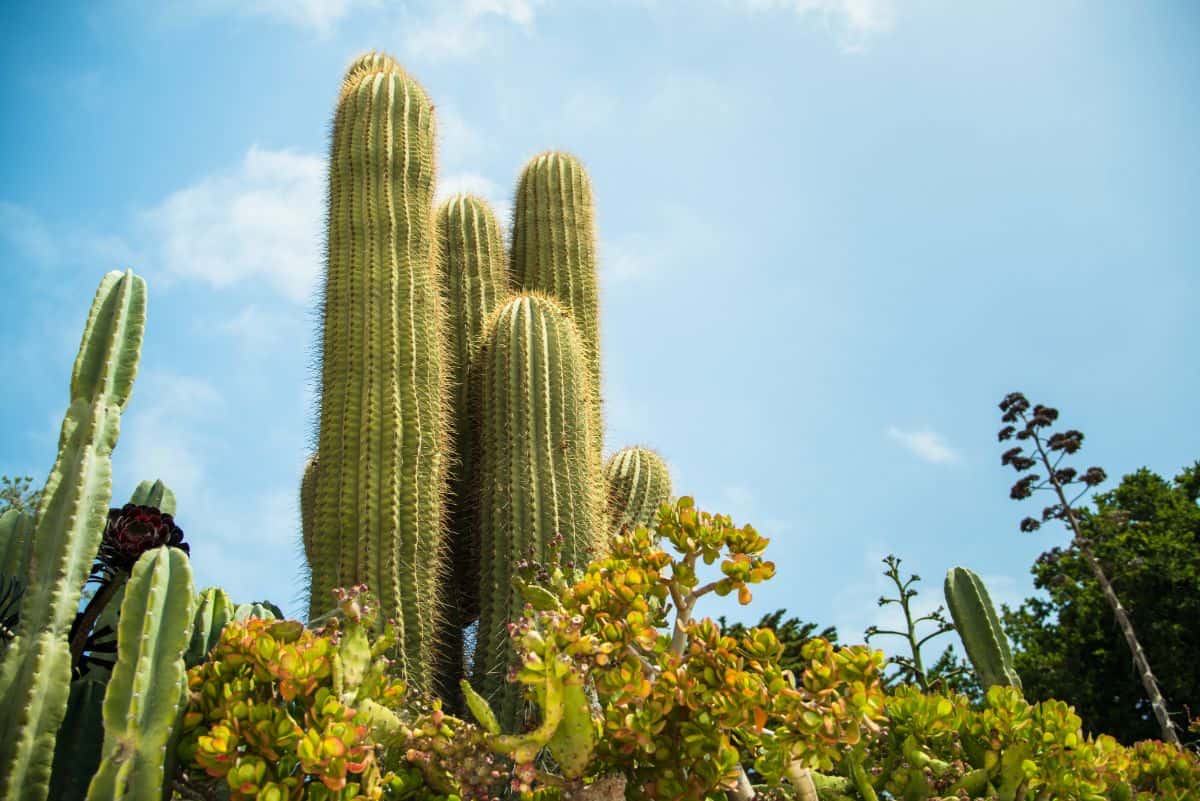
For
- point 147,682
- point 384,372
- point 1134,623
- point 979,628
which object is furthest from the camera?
point 1134,623

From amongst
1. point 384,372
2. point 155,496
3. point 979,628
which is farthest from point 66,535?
point 979,628

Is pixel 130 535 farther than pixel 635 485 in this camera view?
No

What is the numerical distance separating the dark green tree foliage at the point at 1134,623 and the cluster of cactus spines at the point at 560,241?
9.38 metres

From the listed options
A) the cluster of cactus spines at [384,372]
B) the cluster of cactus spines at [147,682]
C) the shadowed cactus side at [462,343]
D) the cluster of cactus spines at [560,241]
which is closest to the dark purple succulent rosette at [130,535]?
the cluster of cactus spines at [147,682]

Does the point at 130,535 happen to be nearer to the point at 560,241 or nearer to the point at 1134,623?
the point at 560,241

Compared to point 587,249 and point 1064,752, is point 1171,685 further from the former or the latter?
point 1064,752

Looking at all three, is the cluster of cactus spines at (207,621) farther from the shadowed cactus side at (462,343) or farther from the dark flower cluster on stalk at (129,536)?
the shadowed cactus side at (462,343)

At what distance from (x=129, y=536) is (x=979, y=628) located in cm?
454

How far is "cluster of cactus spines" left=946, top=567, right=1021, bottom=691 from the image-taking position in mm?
5496

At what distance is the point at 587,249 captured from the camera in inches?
316

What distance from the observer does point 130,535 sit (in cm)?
361

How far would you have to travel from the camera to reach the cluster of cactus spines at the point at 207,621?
11.8ft

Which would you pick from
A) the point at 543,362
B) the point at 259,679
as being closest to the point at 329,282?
the point at 543,362

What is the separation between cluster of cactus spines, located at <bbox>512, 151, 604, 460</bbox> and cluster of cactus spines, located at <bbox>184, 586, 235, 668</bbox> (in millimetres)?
A: 4024
